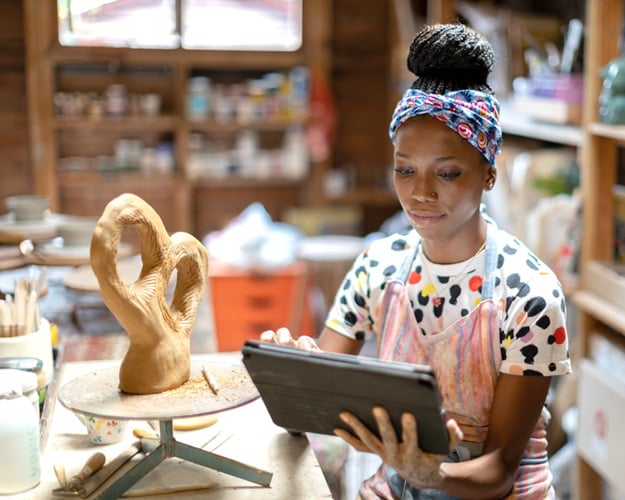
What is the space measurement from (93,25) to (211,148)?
1.11m

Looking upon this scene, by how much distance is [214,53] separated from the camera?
584 cm

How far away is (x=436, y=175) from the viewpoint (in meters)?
1.52

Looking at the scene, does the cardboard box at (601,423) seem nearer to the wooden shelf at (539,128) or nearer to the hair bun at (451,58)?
the wooden shelf at (539,128)

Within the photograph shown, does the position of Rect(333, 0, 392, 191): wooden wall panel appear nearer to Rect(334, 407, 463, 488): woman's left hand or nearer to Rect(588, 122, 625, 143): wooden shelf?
Rect(588, 122, 625, 143): wooden shelf

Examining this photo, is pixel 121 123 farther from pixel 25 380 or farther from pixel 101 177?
pixel 25 380

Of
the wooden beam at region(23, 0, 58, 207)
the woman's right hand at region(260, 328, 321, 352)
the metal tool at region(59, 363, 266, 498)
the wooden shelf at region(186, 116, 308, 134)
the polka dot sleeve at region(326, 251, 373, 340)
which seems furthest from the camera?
the wooden shelf at region(186, 116, 308, 134)

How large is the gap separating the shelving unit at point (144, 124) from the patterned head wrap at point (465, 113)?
4.40 m

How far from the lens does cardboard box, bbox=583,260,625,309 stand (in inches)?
108

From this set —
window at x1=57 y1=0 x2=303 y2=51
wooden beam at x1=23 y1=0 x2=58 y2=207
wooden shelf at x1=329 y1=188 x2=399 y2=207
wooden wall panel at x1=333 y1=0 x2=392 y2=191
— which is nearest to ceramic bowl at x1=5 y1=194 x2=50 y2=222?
wooden beam at x1=23 y1=0 x2=58 y2=207

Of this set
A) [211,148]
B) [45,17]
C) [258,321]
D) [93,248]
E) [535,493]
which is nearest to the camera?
[93,248]

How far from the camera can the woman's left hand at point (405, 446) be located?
4.06 ft

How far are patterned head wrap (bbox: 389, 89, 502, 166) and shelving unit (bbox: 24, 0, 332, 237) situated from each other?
440 cm

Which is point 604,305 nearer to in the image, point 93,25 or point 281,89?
point 281,89

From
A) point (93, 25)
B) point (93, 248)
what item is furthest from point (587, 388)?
point (93, 25)
